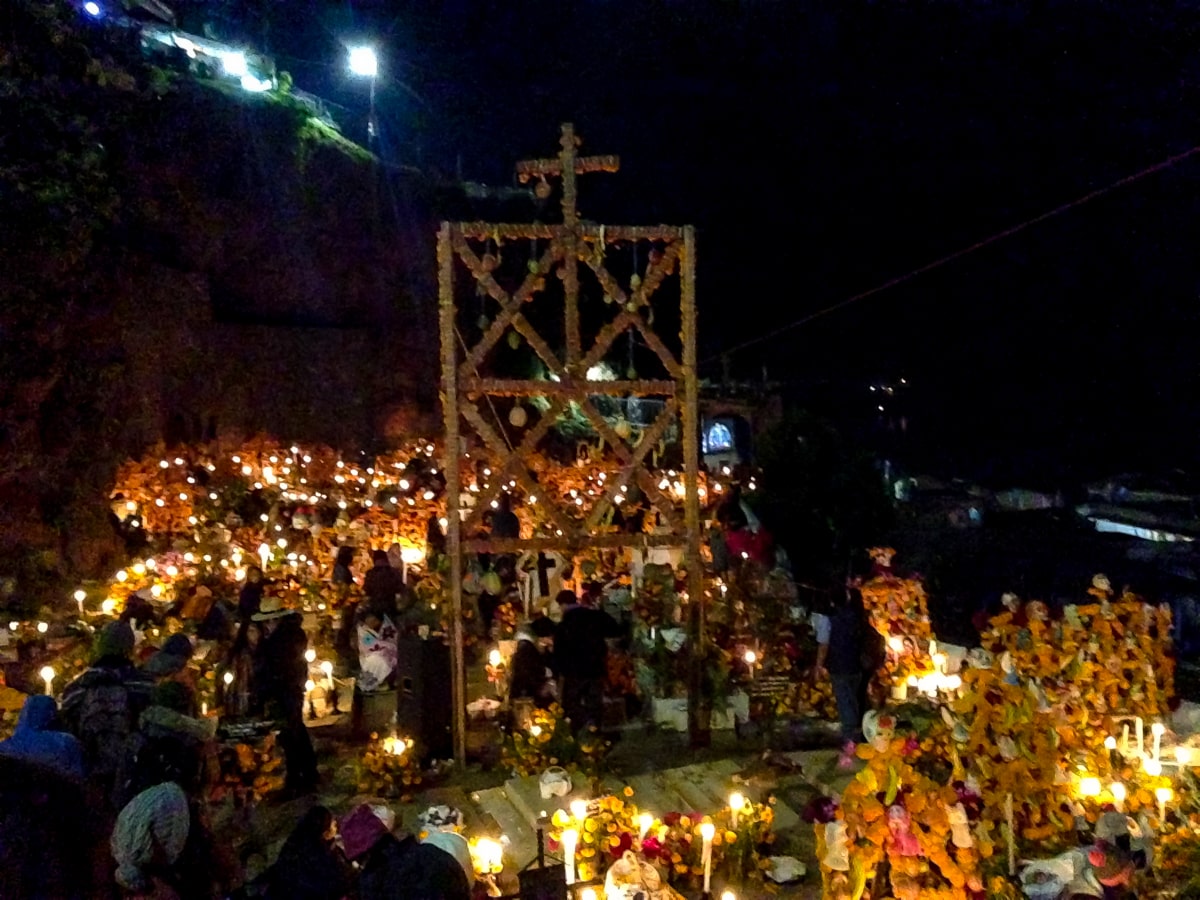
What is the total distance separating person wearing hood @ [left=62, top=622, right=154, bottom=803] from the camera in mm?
5098

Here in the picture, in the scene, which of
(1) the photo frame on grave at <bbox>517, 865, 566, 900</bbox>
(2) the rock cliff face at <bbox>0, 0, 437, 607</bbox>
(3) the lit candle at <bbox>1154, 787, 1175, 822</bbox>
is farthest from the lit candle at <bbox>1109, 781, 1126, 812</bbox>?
(2) the rock cliff face at <bbox>0, 0, 437, 607</bbox>

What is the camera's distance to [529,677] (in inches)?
312

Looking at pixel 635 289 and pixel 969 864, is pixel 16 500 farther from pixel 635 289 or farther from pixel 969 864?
pixel 969 864

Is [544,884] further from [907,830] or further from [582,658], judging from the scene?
[582,658]

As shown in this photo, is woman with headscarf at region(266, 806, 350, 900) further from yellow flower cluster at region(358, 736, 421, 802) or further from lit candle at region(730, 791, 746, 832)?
yellow flower cluster at region(358, 736, 421, 802)

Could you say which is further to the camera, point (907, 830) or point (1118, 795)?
point (1118, 795)

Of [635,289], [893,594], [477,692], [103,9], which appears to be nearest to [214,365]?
[103,9]

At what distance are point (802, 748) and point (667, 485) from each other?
10.7 meters

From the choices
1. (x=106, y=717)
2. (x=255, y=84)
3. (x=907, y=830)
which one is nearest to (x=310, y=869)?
(x=106, y=717)

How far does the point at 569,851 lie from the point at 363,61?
3126cm

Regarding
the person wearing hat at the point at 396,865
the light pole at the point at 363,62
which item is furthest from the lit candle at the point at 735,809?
the light pole at the point at 363,62

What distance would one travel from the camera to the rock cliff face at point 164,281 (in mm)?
13281

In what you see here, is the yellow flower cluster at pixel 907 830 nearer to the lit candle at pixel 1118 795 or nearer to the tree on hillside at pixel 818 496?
the lit candle at pixel 1118 795

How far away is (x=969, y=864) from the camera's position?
4176 mm
